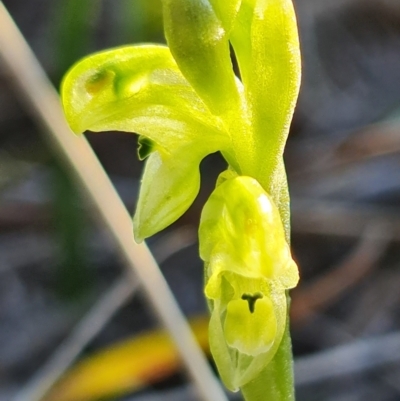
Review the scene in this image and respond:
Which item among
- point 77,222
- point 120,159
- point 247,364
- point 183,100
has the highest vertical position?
point 183,100

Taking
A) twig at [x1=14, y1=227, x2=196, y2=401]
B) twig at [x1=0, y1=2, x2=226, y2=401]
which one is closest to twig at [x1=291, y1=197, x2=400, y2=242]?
twig at [x1=14, y1=227, x2=196, y2=401]

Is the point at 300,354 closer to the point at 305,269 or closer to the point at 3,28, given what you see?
the point at 305,269

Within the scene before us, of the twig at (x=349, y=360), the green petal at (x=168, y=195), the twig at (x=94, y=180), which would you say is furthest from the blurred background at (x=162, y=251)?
the green petal at (x=168, y=195)

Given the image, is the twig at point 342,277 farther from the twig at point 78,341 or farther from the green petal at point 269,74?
the green petal at point 269,74

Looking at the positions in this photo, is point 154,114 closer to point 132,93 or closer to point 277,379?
point 132,93

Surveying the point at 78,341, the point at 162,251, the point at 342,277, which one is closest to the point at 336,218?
the point at 342,277

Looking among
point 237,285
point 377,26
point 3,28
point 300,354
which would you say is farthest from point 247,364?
point 377,26

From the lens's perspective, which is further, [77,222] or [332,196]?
[332,196]
